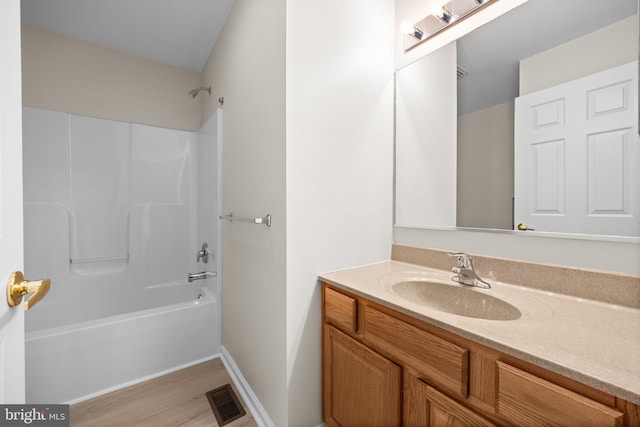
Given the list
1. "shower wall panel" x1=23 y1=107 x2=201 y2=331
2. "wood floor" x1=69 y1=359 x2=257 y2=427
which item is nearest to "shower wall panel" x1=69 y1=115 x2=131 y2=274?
"shower wall panel" x1=23 y1=107 x2=201 y2=331

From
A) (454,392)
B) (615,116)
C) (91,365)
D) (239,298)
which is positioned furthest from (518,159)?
(91,365)

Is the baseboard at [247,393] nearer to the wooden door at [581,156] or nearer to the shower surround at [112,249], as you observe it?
the shower surround at [112,249]

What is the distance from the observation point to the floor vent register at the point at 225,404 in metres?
1.42

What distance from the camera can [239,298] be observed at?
1.70 meters

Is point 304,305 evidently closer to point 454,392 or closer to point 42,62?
point 454,392

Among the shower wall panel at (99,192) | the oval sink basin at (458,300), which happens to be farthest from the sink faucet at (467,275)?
the shower wall panel at (99,192)

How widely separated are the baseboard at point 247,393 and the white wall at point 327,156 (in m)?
0.27

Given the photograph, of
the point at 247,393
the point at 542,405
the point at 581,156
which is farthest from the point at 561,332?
the point at 247,393

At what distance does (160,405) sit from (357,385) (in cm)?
127

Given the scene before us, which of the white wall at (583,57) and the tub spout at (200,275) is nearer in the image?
the white wall at (583,57)

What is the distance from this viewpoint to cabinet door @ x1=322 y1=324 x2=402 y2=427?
912mm

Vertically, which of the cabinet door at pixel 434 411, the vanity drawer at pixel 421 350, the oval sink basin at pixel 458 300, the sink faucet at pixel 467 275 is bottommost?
the cabinet door at pixel 434 411

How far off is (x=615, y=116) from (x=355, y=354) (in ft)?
4.13

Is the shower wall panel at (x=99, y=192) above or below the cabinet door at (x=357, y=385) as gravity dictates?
above
